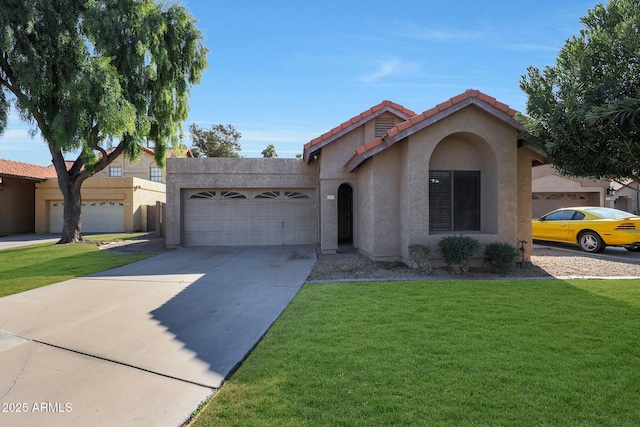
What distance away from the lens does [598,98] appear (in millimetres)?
4988

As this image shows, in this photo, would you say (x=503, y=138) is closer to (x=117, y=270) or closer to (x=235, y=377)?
(x=235, y=377)

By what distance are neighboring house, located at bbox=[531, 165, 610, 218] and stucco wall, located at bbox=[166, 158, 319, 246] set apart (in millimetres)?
14465

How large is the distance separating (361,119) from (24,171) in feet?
82.5

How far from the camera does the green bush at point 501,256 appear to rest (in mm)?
8875

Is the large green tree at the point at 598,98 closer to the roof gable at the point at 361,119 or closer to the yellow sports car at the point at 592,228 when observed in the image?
the roof gable at the point at 361,119

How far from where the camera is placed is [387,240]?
10492 mm

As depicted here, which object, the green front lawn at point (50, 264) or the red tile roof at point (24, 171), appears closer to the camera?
the green front lawn at point (50, 264)

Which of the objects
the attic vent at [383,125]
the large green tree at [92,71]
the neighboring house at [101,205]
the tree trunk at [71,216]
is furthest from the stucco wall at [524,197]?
the neighboring house at [101,205]

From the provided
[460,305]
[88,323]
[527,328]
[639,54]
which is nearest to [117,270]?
[88,323]

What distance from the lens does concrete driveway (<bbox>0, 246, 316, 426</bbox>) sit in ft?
10.9

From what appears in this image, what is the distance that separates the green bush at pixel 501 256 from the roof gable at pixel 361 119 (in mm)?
5522

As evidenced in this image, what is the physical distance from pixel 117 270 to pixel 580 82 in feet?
37.2

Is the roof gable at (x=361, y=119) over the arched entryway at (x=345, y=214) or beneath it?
over

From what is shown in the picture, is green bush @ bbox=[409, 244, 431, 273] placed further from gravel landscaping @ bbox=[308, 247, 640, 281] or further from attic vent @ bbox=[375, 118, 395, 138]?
attic vent @ bbox=[375, 118, 395, 138]
